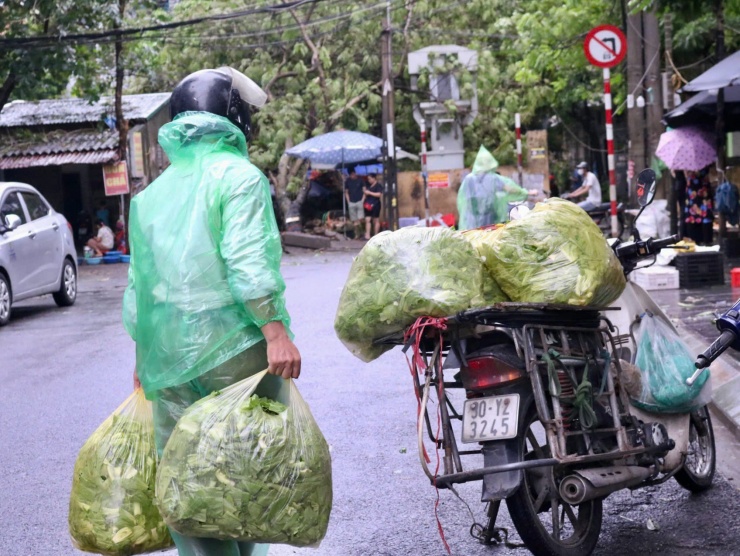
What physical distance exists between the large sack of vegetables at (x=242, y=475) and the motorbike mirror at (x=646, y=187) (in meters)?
2.37

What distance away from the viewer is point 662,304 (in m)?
10.4

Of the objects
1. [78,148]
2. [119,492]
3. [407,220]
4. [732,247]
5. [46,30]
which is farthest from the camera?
[407,220]

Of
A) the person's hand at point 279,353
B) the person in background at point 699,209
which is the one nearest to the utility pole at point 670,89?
the person in background at point 699,209

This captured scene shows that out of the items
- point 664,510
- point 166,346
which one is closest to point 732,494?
point 664,510

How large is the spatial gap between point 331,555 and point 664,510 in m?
1.53

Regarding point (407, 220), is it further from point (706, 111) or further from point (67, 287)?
point (67, 287)

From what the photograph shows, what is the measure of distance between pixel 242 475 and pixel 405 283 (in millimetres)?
1084

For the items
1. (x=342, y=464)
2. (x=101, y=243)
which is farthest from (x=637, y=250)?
(x=101, y=243)

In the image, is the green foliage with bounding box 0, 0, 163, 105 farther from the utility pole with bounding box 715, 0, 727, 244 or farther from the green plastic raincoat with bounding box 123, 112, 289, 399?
the green plastic raincoat with bounding box 123, 112, 289, 399

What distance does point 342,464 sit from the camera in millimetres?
5594

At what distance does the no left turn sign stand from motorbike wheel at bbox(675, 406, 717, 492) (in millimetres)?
9114

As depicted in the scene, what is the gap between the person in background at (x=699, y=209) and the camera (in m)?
15.8

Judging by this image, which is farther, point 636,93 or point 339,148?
point 339,148

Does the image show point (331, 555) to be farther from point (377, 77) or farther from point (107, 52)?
point (377, 77)
